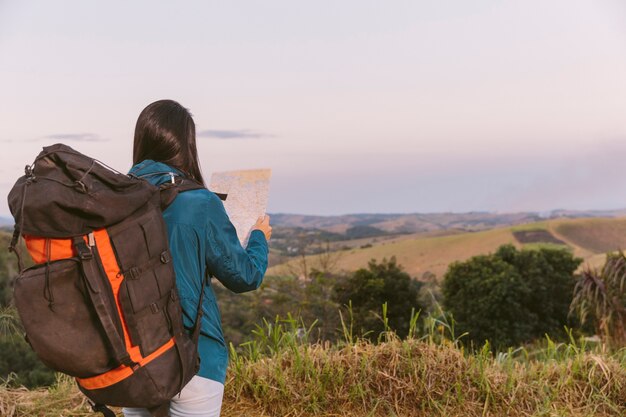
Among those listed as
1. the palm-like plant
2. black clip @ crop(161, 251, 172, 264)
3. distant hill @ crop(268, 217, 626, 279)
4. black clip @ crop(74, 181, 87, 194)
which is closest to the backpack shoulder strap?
black clip @ crop(161, 251, 172, 264)

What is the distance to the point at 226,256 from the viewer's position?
2012 millimetres

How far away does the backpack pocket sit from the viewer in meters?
1.72

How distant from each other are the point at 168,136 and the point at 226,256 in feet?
1.51

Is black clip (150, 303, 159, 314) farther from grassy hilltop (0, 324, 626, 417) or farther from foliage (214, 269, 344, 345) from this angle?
foliage (214, 269, 344, 345)

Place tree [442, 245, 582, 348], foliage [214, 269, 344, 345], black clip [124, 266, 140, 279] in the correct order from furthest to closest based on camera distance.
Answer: tree [442, 245, 582, 348]
foliage [214, 269, 344, 345]
black clip [124, 266, 140, 279]

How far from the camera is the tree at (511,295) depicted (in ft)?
90.8

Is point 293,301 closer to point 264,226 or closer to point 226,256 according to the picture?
point 264,226

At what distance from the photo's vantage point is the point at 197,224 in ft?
6.46

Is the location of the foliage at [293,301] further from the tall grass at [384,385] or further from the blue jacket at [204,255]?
the blue jacket at [204,255]

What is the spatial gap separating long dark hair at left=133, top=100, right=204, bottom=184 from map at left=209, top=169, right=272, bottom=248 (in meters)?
0.33

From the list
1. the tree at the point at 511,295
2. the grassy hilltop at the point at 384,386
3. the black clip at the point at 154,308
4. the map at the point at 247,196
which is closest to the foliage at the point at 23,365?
the grassy hilltop at the point at 384,386

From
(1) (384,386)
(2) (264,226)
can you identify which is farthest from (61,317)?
(1) (384,386)

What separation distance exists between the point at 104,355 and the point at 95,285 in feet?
0.76

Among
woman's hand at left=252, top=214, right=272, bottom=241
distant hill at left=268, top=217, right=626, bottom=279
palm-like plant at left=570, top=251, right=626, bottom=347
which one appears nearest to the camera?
woman's hand at left=252, top=214, right=272, bottom=241
